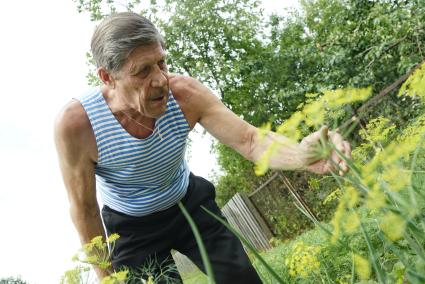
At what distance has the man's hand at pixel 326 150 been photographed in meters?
0.86

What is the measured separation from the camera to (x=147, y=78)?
8.80 feet

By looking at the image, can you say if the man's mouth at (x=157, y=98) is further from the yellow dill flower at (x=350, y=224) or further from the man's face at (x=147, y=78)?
the yellow dill flower at (x=350, y=224)

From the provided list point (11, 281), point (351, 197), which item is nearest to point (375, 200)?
point (351, 197)

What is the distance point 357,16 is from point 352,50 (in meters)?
0.83

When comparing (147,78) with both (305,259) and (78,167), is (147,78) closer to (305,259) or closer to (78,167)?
(78,167)

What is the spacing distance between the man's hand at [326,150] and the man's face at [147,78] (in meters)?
0.96

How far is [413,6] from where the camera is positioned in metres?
9.19

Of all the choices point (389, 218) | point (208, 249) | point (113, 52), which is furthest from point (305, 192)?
point (389, 218)

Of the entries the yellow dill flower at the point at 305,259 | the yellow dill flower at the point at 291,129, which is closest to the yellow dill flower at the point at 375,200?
the yellow dill flower at the point at 291,129

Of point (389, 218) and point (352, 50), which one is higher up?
point (352, 50)

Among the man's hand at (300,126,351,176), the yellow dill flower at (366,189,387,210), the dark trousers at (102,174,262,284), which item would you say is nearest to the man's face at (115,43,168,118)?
the dark trousers at (102,174,262,284)

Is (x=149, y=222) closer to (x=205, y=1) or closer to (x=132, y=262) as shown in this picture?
(x=132, y=262)

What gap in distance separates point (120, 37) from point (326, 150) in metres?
2.03

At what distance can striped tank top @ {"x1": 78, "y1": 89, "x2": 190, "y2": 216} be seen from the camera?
2969 millimetres
